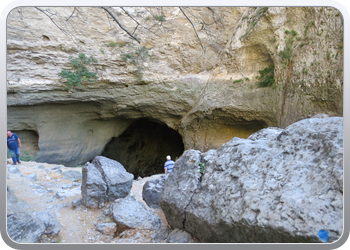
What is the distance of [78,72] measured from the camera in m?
5.32

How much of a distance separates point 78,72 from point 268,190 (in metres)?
5.45

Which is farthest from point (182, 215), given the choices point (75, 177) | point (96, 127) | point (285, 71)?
point (96, 127)

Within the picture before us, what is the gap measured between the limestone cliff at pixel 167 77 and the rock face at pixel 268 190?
3312mm

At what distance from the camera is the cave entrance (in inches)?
332

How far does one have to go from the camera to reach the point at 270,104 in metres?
5.35

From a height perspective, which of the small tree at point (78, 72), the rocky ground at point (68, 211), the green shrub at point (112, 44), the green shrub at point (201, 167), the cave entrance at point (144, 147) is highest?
the green shrub at point (112, 44)

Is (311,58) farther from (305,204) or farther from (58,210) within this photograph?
(58,210)

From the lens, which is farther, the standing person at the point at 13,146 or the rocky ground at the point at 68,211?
→ the standing person at the point at 13,146

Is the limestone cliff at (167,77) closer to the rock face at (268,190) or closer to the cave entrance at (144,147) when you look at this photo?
the cave entrance at (144,147)

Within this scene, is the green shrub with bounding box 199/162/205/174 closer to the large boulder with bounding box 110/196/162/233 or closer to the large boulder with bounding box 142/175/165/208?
the large boulder with bounding box 110/196/162/233

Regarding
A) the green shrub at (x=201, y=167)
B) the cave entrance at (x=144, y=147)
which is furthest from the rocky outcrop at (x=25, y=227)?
the cave entrance at (x=144, y=147)

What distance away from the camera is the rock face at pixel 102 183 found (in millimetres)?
2367

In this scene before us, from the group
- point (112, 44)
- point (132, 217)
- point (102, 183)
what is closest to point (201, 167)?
point (132, 217)

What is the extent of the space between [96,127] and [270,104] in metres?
5.50
